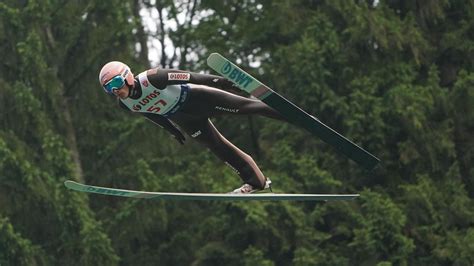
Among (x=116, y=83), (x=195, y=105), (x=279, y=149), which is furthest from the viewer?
(x=279, y=149)

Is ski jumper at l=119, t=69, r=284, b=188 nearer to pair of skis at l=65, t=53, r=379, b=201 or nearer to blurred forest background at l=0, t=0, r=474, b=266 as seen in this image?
pair of skis at l=65, t=53, r=379, b=201

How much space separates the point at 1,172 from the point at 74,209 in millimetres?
1204

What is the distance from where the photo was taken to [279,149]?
2219 centimetres

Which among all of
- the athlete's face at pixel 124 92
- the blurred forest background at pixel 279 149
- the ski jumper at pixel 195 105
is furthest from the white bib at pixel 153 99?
the blurred forest background at pixel 279 149

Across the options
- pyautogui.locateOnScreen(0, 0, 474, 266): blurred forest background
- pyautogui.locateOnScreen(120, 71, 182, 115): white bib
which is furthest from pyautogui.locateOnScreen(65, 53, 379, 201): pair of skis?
pyautogui.locateOnScreen(0, 0, 474, 266): blurred forest background

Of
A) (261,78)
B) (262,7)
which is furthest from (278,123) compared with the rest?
(262,7)

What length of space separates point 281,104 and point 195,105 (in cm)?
78

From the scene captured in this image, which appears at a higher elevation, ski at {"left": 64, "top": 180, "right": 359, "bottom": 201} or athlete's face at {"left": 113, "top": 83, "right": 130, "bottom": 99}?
athlete's face at {"left": 113, "top": 83, "right": 130, "bottom": 99}

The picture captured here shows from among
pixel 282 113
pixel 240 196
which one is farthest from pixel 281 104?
pixel 240 196

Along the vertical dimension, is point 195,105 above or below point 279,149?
above

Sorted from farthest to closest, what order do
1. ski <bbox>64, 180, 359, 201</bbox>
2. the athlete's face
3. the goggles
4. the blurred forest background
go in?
the blurred forest background < ski <bbox>64, 180, 359, 201</bbox> < the athlete's face < the goggles

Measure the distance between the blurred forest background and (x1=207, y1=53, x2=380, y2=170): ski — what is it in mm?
8943

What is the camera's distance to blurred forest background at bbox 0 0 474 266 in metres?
21.5

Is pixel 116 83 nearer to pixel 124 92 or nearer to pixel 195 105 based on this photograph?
pixel 124 92
